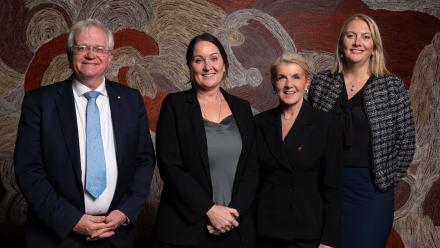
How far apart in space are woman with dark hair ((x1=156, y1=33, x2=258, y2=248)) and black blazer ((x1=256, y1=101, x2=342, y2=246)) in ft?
0.30

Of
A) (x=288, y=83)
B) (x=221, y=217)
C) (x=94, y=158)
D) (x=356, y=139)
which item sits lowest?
(x=221, y=217)

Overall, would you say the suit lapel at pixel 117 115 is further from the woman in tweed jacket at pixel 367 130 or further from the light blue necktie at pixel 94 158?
the woman in tweed jacket at pixel 367 130

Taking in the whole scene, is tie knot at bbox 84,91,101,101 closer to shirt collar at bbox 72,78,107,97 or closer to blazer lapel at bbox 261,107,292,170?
shirt collar at bbox 72,78,107,97

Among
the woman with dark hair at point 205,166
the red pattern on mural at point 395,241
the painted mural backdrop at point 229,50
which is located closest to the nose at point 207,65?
the woman with dark hair at point 205,166

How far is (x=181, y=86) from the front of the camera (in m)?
4.20

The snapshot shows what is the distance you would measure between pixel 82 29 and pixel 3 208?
2.06m

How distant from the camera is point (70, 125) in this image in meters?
2.40

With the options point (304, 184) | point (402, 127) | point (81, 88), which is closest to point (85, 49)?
point (81, 88)

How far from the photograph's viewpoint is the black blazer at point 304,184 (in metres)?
2.49

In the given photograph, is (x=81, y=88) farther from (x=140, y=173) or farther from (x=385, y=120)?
(x=385, y=120)

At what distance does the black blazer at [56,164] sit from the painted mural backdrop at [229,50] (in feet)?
5.26

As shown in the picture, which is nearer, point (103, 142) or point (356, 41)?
point (103, 142)

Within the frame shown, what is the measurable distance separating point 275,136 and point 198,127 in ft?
1.16

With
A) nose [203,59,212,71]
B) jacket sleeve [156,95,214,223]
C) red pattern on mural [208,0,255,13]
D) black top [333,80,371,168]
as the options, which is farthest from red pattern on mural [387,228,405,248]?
nose [203,59,212,71]
